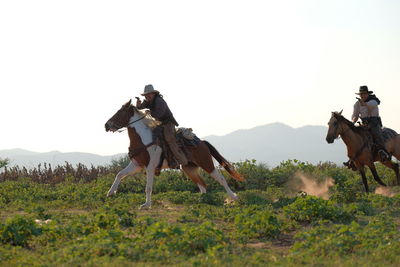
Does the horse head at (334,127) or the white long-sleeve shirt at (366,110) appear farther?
the white long-sleeve shirt at (366,110)

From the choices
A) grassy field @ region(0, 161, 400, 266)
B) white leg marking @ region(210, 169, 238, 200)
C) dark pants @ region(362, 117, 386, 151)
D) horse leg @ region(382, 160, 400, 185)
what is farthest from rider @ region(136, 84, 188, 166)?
horse leg @ region(382, 160, 400, 185)

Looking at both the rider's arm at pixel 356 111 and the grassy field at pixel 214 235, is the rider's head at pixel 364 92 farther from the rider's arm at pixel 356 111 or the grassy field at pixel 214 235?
the grassy field at pixel 214 235

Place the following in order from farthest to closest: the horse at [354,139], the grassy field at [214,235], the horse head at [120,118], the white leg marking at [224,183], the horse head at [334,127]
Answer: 1. the horse at [354,139]
2. the horse head at [334,127]
3. the white leg marking at [224,183]
4. the horse head at [120,118]
5. the grassy field at [214,235]

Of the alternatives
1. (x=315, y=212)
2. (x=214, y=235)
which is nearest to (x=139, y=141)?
(x=315, y=212)

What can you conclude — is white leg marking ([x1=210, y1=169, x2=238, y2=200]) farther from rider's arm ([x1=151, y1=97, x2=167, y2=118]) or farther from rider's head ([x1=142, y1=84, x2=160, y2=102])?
rider's head ([x1=142, y1=84, x2=160, y2=102])

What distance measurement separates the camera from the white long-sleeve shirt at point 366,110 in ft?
55.7

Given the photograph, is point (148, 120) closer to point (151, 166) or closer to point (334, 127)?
point (151, 166)

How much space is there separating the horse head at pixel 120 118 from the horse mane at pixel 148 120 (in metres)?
0.15

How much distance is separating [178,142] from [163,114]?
84cm

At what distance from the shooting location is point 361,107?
17.1m

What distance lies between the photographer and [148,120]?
1467 cm

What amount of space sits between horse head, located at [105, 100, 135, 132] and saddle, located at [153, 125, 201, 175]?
739 mm

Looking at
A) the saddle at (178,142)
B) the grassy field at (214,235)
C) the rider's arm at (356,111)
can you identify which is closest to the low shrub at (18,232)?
the grassy field at (214,235)

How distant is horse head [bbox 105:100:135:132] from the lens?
14422 mm
